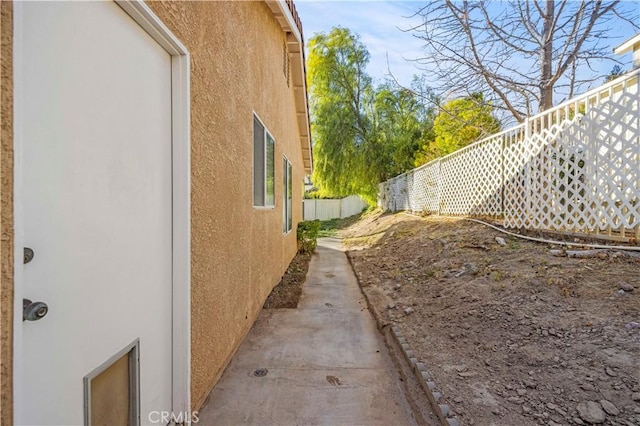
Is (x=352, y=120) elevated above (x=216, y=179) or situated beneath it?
elevated above

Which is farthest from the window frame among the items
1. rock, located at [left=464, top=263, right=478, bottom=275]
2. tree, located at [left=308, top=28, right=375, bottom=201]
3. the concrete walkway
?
tree, located at [left=308, top=28, right=375, bottom=201]

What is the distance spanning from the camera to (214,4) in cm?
270

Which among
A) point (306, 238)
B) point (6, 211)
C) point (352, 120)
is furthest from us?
point (352, 120)

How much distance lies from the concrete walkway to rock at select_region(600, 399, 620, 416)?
48.2 inches

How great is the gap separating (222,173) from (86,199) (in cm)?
158

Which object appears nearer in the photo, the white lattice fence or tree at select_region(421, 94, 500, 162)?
the white lattice fence

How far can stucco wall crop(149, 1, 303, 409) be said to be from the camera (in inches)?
92.6

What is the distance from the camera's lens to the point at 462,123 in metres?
8.96

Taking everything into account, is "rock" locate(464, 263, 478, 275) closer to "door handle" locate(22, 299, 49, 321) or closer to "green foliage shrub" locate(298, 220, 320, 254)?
"door handle" locate(22, 299, 49, 321)

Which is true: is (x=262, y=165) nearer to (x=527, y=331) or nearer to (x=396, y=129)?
(x=527, y=331)

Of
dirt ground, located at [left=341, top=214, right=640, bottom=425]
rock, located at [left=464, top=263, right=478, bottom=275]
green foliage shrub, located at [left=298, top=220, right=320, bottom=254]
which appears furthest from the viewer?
green foliage shrub, located at [left=298, top=220, right=320, bottom=254]

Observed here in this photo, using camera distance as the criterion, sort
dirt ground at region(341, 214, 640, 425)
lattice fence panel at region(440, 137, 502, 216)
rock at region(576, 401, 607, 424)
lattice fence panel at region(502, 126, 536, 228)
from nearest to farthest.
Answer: rock at region(576, 401, 607, 424) < dirt ground at region(341, 214, 640, 425) < lattice fence panel at region(502, 126, 536, 228) < lattice fence panel at region(440, 137, 502, 216)

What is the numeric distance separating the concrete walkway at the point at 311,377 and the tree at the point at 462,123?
6.70 metres

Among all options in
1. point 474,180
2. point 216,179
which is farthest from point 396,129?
point 216,179
